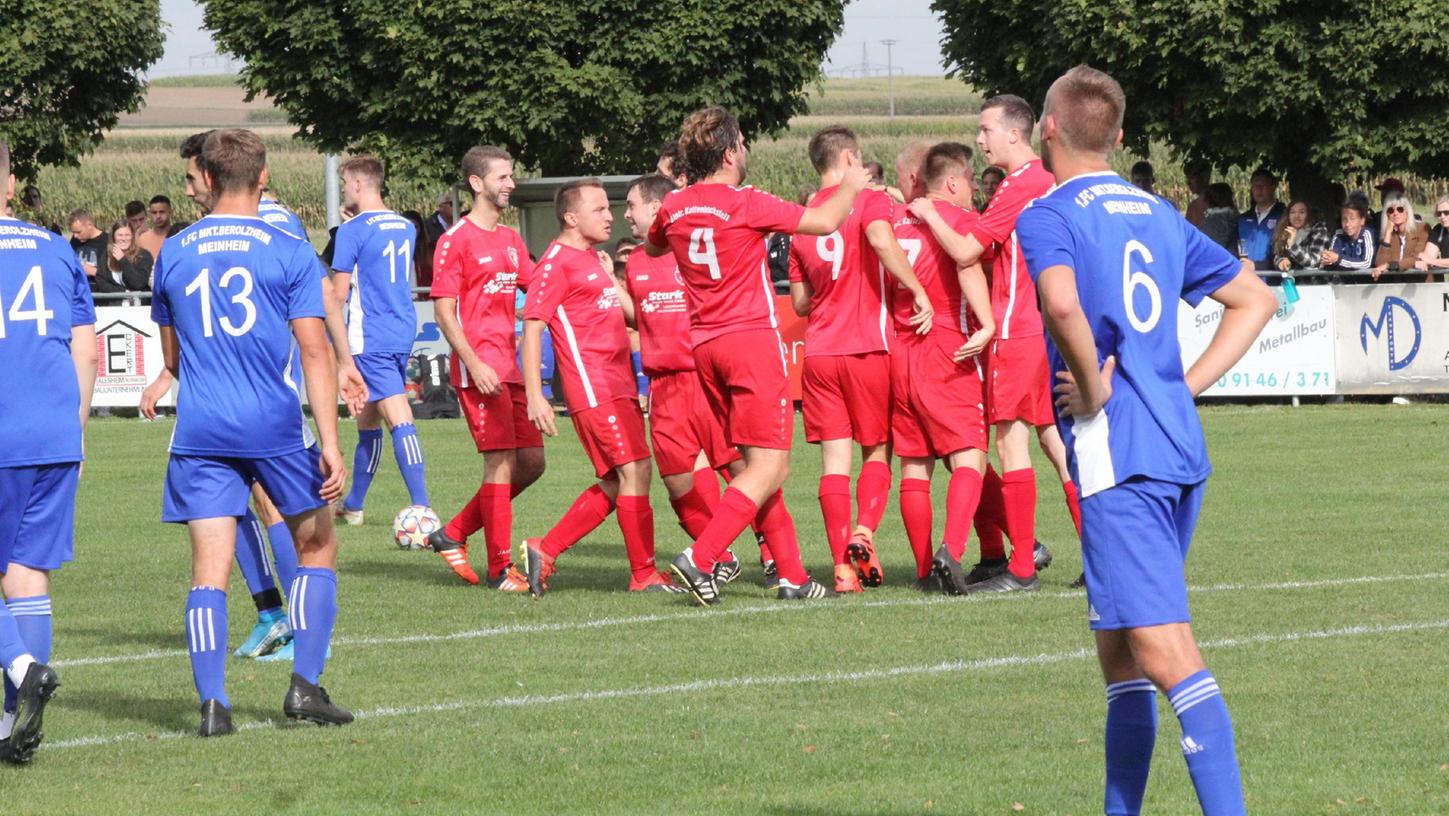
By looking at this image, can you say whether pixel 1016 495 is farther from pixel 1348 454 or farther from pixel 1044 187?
pixel 1348 454

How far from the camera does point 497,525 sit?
11.1 m

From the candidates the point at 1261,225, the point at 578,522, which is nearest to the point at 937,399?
the point at 578,522

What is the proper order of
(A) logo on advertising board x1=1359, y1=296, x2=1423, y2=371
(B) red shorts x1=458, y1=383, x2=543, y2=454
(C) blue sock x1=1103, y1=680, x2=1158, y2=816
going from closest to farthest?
(C) blue sock x1=1103, y1=680, x2=1158, y2=816, (B) red shorts x1=458, y1=383, x2=543, y2=454, (A) logo on advertising board x1=1359, y1=296, x2=1423, y2=371

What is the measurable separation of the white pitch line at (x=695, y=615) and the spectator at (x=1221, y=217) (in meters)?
11.7

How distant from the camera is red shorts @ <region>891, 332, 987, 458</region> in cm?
1028

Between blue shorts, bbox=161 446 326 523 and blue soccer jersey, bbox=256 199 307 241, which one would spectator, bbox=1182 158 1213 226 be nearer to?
blue soccer jersey, bbox=256 199 307 241

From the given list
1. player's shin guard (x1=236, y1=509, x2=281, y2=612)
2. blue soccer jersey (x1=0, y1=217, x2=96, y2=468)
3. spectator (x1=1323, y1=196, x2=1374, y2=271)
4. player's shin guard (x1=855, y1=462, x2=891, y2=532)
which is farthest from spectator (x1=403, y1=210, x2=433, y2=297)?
blue soccer jersey (x1=0, y1=217, x2=96, y2=468)

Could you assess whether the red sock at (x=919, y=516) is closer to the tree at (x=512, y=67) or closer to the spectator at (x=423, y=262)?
the spectator at (x=423, y=262)

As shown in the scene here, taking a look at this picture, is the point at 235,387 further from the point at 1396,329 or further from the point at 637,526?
the point at 1396,329

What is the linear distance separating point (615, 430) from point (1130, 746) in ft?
18.4

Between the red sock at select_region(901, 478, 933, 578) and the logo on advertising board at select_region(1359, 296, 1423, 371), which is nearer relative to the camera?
the red sock at select_region(901, 478, 933, 578)

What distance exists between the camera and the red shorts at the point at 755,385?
9.70 m

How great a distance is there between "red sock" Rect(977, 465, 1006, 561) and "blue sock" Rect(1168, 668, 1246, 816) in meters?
5.69

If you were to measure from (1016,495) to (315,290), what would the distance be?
4.29 metres
